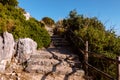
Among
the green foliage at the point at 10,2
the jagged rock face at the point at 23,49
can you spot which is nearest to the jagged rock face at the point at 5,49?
the jagged rock face at the point at 23,49

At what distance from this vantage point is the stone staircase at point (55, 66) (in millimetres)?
10062

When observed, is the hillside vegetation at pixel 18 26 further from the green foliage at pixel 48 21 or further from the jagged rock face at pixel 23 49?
the green foliage at pixel 48 21

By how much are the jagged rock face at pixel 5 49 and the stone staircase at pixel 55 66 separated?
2.96ft

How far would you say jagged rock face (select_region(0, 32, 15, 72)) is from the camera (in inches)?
403

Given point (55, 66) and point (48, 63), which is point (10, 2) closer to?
point (48, 63)

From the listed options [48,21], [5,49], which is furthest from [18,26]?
[48,21]

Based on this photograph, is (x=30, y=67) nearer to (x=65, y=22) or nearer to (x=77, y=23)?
(x=77, y=23)

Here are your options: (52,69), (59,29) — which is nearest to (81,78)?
(52,69)

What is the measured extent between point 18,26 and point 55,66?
372 cm

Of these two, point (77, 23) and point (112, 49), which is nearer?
point (112, 49)

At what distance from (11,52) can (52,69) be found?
195cm

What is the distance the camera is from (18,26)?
13359 mm

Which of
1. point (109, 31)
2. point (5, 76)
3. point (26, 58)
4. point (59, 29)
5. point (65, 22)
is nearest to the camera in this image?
point (5, 76)

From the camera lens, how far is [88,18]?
16.2 m
